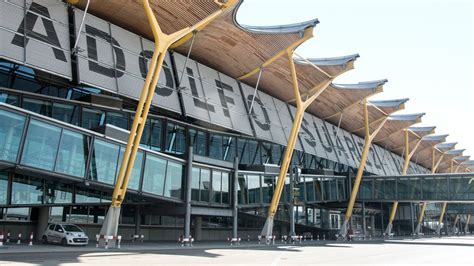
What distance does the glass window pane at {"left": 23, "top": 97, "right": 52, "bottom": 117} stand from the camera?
27322mm

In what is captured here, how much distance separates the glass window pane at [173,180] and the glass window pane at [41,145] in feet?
31.5

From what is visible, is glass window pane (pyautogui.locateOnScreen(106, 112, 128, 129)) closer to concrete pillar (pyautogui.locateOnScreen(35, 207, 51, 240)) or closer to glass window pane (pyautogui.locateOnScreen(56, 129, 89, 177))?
glass window pane (pyautogui.locateOnScreen(56, 129, 89, 177))

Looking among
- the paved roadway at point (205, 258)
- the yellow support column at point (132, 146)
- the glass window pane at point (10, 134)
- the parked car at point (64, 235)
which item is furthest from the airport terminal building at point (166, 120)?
the paved roadway at point (205, 258)

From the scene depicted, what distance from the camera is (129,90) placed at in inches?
1255

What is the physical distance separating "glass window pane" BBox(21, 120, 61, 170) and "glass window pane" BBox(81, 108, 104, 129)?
294 inches

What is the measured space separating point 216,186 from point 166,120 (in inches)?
269

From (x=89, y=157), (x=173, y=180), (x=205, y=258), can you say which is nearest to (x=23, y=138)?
(x=89, y=157)

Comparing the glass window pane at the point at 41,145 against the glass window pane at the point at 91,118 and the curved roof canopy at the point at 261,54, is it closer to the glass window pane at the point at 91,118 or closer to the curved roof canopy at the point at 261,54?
the glass window pane at the point at 91,118

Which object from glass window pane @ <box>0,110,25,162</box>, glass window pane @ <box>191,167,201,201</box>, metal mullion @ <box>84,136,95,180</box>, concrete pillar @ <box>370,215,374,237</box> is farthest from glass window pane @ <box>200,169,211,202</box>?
concrete pillar @ <box>370,215,374,237</box>

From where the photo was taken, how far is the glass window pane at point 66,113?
94.6 ft

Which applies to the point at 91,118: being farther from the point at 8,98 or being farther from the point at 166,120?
the point at 166,120

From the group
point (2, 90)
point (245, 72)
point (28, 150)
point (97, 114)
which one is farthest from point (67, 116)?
point (245, 72)

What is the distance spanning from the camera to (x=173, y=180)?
31312 millimetres

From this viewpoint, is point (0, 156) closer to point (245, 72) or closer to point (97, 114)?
point (97, 114)
